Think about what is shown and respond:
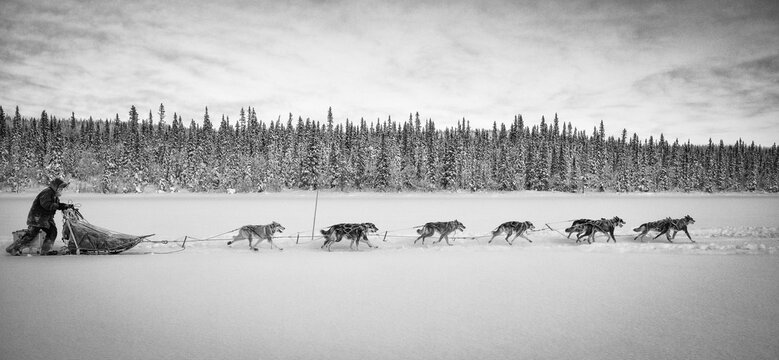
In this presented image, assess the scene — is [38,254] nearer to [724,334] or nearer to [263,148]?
[724,334]

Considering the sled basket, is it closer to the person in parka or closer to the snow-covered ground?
the person in parka

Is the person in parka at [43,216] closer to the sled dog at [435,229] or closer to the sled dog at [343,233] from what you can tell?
the sled dog at [343,233]

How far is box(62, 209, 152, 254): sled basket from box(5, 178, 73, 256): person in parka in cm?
34

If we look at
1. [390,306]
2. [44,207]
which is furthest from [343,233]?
[44,207]

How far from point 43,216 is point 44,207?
356 mm

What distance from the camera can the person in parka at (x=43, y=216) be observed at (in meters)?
9.96

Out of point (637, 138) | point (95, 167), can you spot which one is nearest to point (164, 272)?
point (95, 167)

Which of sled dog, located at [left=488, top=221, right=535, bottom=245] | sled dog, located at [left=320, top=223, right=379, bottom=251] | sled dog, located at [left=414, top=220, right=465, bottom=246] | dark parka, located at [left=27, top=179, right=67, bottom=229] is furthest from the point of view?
sled dog, located at [left=488, top=221, right=535, bottom=245]

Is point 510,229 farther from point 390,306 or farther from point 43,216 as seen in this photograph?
point 43,216

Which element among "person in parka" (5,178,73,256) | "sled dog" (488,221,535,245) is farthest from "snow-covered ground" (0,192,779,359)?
"sled dog" (488,221,535,245)

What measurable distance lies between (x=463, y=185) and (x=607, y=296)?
245ft

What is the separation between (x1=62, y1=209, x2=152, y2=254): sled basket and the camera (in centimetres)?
1038

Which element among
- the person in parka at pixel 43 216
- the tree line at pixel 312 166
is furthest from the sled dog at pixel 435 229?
the tree line at pixel 312 166

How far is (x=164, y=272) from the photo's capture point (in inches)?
332
